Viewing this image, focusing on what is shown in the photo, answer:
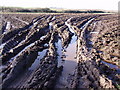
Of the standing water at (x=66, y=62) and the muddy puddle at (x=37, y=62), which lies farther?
the muddy puddle at (x=37, y=62)

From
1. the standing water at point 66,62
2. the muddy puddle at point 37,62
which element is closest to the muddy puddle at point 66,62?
the standing water at point 66,62

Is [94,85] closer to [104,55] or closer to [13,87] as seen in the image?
[13,87]

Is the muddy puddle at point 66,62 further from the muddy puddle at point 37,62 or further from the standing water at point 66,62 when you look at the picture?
the muddy puddle at point 37,62

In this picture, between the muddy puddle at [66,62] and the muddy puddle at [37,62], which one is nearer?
the muddy puddle at [66,62]

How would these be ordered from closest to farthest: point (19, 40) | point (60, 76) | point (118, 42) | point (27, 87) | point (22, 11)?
1. point (27, 87)
2. point (60, 76)
3. point (118, 42)
4. point (19, 40)
5. point (22, 11)

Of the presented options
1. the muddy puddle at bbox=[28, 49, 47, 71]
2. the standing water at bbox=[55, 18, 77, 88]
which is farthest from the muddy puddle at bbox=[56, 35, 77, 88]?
the muddy puddle at bbox=[28, 49, 47, 71]

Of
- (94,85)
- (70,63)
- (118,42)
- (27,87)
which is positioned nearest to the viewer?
(27,87)

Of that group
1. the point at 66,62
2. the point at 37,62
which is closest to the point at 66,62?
the point at 66,62

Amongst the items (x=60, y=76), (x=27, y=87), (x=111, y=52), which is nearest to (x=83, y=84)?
(x=60, y=76)

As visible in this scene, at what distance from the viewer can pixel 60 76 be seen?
1574 cm

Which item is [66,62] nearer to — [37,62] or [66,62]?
[66,62]

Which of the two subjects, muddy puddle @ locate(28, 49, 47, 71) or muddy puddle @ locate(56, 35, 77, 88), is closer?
muddy puddle @ locate(56, 35, 77, 88)

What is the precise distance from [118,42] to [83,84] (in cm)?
1325

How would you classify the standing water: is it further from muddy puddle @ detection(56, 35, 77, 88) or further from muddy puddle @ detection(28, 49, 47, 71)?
muddy puddle @ detection(28, 49, 47, 71)
